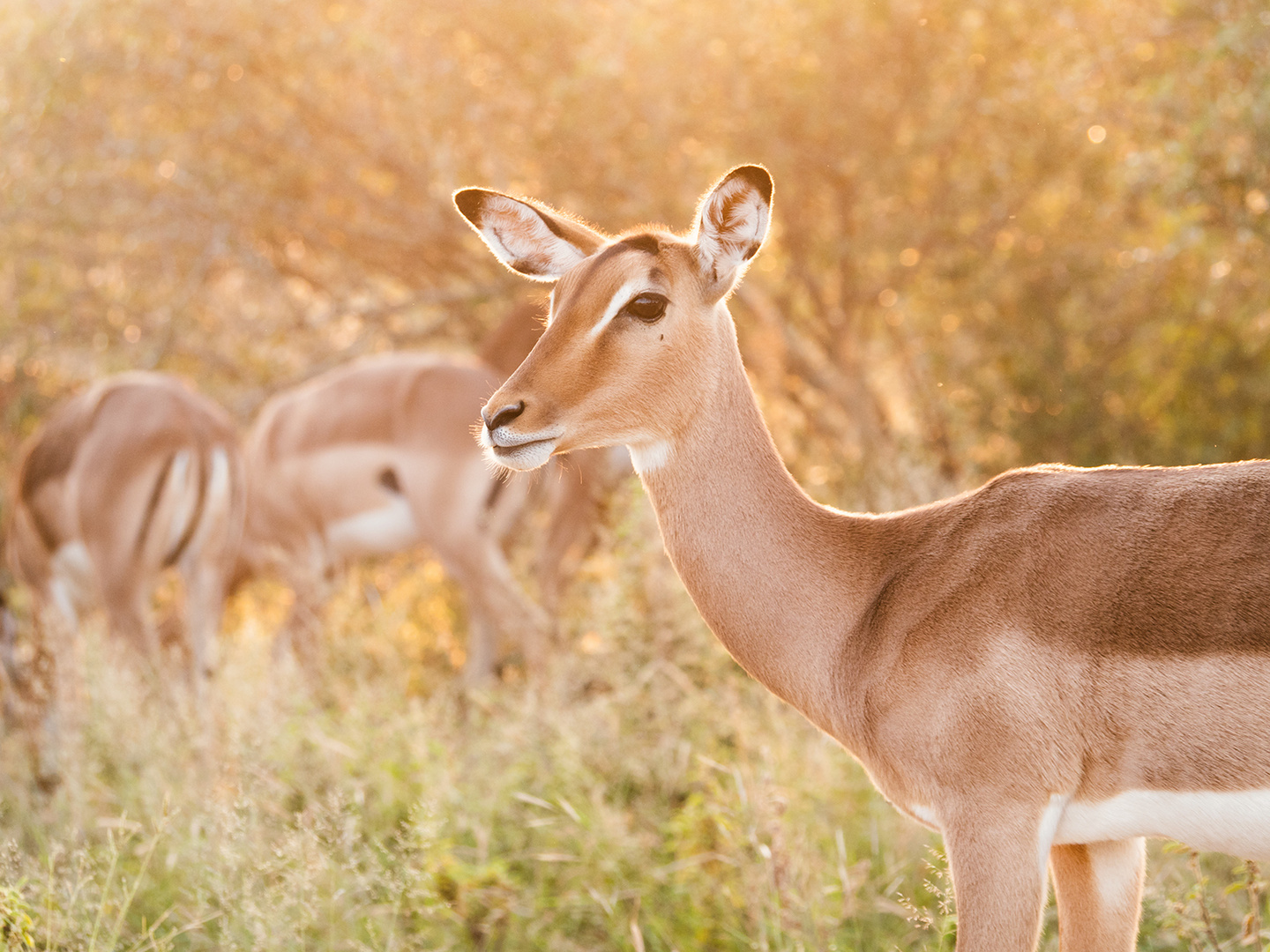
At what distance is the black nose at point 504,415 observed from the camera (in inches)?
99.9

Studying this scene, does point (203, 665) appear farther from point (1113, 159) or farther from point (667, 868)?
point (1113, 159)

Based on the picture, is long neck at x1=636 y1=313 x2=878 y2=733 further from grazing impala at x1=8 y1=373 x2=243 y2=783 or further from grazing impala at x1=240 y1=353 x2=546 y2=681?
grazing impala at x1=8 y1=373 x2=243 y2=783

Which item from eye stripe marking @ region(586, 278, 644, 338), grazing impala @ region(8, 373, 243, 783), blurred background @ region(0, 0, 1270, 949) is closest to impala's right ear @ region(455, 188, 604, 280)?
eye stripe marking @ region(586, 278, 644, 338)

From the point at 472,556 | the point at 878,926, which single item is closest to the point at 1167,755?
the point at 878,926

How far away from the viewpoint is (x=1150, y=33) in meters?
6.36

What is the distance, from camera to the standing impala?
2201mm

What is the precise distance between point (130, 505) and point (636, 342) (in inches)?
179

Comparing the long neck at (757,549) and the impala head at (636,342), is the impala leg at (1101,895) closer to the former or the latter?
the long neck at (757,549)

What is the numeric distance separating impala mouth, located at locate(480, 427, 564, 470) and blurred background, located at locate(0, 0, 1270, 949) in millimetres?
2560

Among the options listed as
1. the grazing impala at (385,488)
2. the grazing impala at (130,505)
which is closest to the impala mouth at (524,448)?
the grazing impala at (385,488)

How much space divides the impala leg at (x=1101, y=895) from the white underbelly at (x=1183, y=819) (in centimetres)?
28

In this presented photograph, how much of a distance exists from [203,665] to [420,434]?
1.81m

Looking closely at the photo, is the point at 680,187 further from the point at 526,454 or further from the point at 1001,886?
the point at 1001,886

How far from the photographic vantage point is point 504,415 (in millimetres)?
2553
